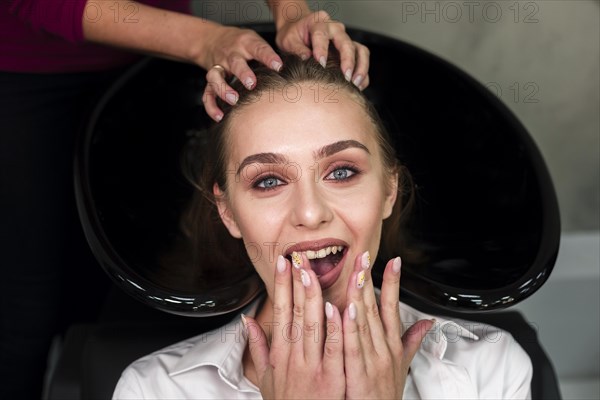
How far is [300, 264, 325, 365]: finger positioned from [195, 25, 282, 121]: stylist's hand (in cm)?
28

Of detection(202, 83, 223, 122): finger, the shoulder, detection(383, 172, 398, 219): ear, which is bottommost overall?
the shoulder

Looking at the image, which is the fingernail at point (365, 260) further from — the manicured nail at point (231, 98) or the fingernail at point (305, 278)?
the manicured nail at point (231, 98)

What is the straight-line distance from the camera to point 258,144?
1.02m

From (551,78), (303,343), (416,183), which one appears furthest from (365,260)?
(551,78)

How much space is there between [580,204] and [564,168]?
0.11 meters

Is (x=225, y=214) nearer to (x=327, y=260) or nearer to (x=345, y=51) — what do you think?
(x=327, y=260)

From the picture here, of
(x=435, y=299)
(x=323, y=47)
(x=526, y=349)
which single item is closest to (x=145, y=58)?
(x=323, y=47)

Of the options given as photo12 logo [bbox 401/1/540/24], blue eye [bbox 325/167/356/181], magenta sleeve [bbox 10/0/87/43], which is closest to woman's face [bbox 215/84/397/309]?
blue eye [bbox 325/167/356/181]

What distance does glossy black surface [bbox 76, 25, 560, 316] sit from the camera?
3.47 ft

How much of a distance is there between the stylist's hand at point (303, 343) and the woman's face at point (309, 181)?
64 millimetres

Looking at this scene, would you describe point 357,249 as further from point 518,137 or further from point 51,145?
point 51,145

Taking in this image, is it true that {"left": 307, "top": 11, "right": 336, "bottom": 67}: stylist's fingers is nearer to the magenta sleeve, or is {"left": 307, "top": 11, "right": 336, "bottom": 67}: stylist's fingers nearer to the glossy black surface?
the glossy black surface

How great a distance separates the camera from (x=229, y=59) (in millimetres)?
1064

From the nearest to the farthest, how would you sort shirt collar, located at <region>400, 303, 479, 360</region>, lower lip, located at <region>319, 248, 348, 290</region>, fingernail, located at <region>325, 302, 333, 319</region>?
fingernail, located at <region>325, 302, 333, 319</region>, lower lip, located at <region>319, 248, 348, 290</region>, shirt collar, located at <region>400, 303, 479, 360</region>
